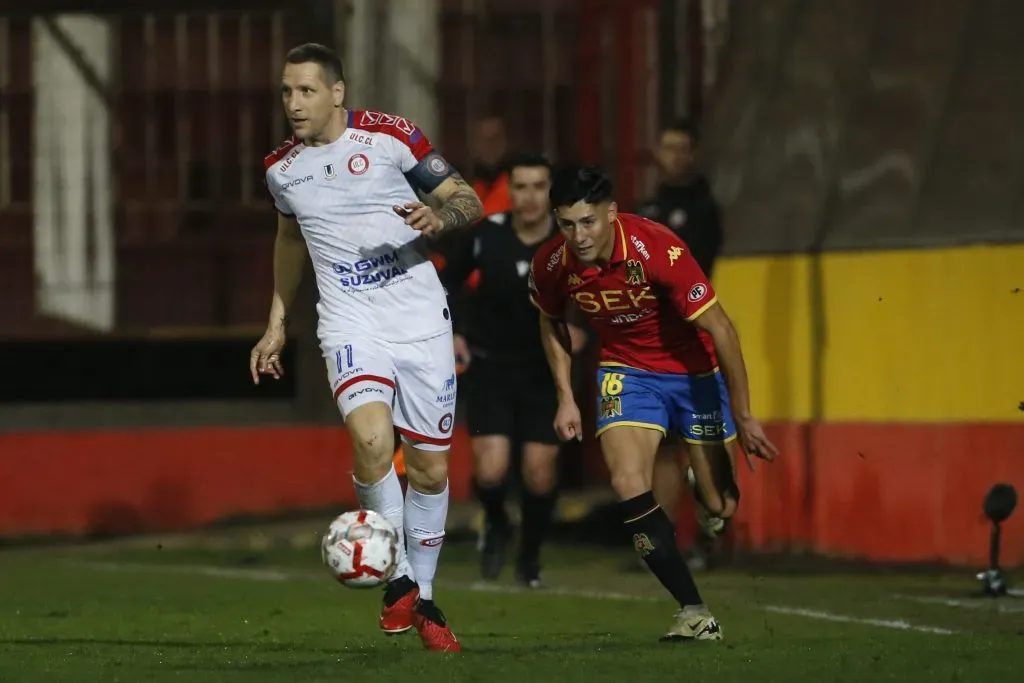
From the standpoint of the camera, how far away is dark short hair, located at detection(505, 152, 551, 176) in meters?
12.2

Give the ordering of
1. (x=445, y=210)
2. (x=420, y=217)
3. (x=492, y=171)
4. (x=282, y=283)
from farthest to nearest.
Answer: (x=492, y=171) → (x=282, y=283) → (x=445, y=210) → (x=420, y=217)

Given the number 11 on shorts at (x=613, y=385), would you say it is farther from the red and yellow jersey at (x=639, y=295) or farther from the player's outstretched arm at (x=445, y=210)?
the player's outstretched arm at (x=445, y=210)

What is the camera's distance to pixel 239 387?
17.2 m

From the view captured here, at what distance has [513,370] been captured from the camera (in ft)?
41.0

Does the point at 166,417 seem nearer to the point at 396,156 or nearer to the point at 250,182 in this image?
the point at 250,182

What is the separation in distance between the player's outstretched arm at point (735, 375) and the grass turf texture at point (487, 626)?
2.76ft

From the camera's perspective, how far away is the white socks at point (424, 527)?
9219mm

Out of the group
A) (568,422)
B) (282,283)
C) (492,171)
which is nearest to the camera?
(282,283)

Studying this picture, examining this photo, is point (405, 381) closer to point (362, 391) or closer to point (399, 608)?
point (362, 391)

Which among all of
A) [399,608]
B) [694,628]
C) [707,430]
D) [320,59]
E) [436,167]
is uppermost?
[320,59]

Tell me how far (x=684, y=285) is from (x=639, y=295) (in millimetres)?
262

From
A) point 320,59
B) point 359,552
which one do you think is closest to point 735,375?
point 359,552

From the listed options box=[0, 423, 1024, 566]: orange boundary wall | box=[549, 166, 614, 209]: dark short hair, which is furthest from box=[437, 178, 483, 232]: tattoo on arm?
box=[0, 423, 1024, 566]: orange boundary wall

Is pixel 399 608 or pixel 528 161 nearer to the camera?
pixel 399 608
